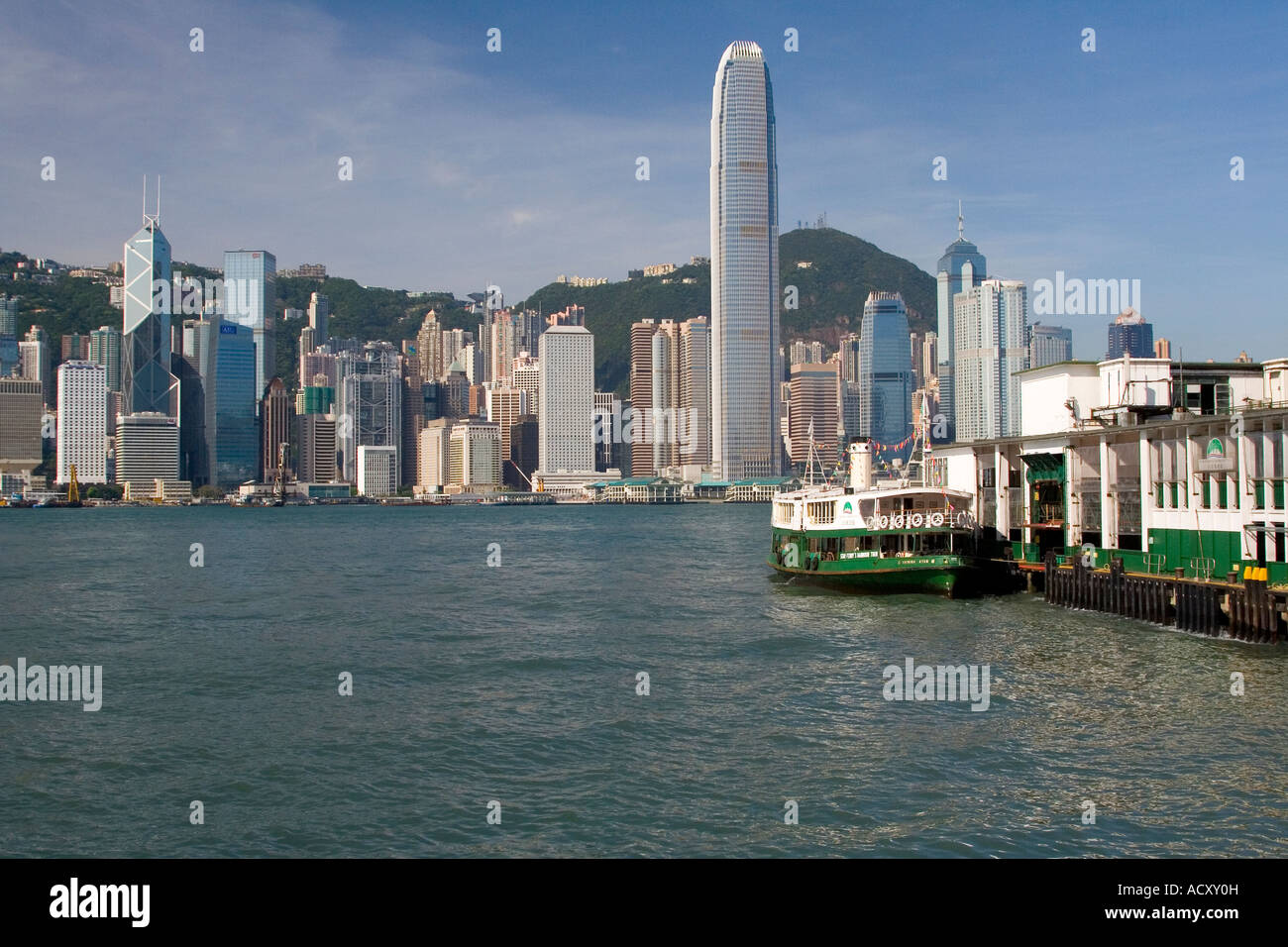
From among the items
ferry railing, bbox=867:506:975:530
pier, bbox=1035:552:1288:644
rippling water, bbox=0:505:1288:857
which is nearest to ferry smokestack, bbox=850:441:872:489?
ferry railing, bbox=867:506:975:530

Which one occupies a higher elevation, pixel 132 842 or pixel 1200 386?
pixel 1200 386

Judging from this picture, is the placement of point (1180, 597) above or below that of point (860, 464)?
below

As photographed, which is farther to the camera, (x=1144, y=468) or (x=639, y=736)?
(x=1144, y=468)

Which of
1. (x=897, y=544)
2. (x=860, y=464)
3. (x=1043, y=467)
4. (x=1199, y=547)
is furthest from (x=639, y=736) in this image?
(x=860, y=464)

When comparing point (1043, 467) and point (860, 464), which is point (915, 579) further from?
point (860, 464)

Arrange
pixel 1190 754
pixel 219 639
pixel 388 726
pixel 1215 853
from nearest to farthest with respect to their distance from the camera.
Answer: pixel 1215 853 < pixel 1190 754 < pixel 388 726 < pixel 219 639
